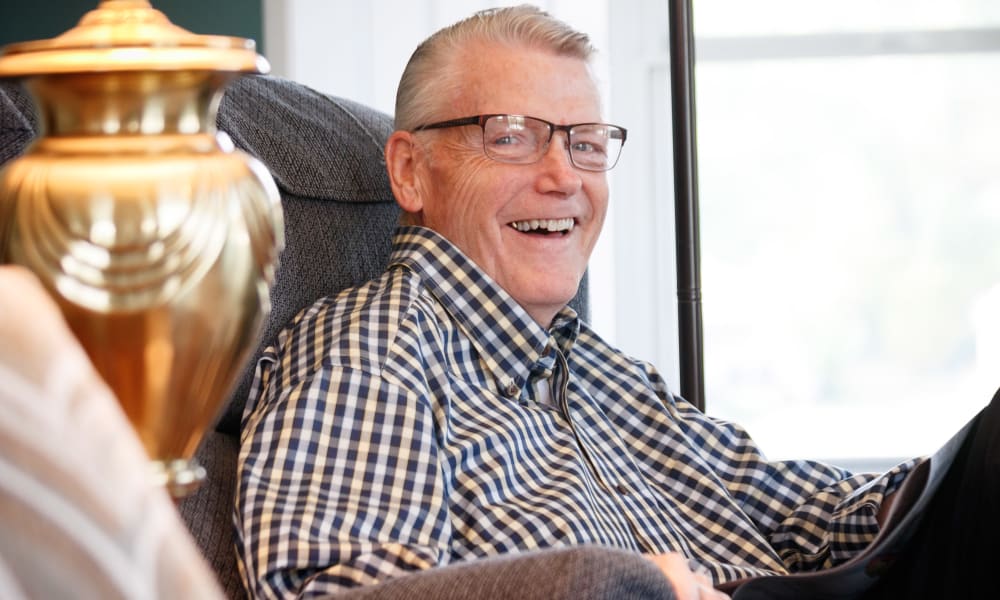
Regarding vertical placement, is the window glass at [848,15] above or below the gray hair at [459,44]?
above

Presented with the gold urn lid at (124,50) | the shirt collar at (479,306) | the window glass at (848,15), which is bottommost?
the shirt collar at (479,306)

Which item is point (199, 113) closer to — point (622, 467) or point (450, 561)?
point (450, 561)

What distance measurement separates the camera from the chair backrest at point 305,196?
1360 millimetres

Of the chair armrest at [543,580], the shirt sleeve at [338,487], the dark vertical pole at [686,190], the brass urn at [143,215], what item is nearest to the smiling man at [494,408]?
the shirt sleeve at [338,487]

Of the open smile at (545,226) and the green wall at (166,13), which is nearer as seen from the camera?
the open smile at (545,226)

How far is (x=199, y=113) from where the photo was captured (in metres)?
0.56

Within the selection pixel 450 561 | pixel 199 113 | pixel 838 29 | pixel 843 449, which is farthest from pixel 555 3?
pixel 199 113

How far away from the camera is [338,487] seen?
1159mm

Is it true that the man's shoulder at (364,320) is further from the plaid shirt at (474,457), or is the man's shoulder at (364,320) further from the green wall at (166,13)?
the green wall at (166,13)

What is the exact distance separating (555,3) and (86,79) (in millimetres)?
2840

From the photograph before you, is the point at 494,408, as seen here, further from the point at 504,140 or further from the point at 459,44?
the point at 459,44

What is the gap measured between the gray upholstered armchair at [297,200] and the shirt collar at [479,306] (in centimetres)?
9

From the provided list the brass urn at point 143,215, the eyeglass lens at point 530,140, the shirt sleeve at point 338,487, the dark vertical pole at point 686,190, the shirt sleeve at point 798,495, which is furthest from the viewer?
the dark vertical pole at point 686,190

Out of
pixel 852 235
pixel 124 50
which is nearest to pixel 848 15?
pixel 852 235
